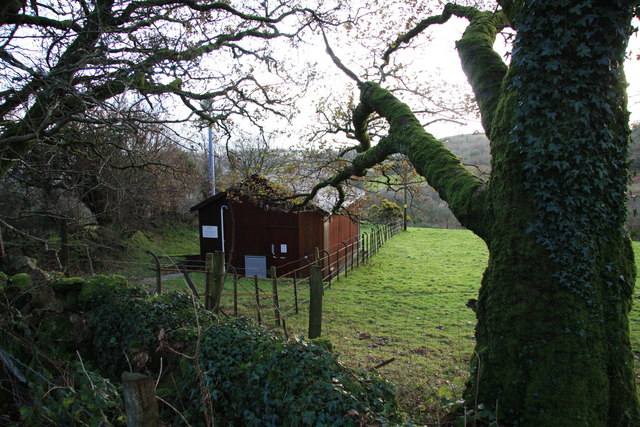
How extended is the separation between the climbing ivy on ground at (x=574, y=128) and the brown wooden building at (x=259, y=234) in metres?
13.6

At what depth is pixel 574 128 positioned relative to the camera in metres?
3.15

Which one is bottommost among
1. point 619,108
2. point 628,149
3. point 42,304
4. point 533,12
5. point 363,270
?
point 363,270

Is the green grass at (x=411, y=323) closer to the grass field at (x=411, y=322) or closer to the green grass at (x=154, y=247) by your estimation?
the grass field at (x=411, y=322)

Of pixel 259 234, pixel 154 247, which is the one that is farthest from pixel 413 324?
pixel 154 247

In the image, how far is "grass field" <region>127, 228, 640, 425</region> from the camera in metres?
5.00

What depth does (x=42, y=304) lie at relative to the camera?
4.70 metres

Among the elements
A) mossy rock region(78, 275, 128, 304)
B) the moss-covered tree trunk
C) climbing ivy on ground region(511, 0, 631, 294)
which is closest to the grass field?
the moss-covered tree trunk

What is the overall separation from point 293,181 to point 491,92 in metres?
6.18

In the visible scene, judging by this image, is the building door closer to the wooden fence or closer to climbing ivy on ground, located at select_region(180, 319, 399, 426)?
the wooden fence

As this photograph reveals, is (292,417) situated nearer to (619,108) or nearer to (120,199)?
(619,108)

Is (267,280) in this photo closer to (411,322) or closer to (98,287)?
(411,322)

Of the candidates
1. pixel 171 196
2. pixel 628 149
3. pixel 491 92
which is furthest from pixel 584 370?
pixel 171 196

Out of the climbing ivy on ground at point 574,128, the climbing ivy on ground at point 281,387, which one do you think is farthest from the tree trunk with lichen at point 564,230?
the climbing ivy on ground at point 281,387

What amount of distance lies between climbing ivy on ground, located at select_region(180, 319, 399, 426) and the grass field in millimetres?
487
